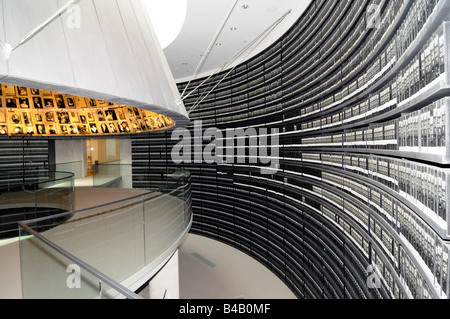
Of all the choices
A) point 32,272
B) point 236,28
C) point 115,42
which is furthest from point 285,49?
point 32,272

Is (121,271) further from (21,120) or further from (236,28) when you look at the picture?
(236,28)

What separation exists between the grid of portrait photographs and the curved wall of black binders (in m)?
1.78

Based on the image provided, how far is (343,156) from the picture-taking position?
12.7 feet

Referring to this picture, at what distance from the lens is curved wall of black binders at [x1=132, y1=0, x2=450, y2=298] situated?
1.62 m

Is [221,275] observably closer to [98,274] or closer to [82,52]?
[82,52]

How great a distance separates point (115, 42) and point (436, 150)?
270 cm

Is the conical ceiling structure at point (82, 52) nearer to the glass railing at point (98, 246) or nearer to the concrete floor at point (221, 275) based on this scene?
the glass railing at point (98, 246)

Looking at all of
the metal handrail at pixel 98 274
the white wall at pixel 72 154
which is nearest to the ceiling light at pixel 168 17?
the white wall at pixel 72 154

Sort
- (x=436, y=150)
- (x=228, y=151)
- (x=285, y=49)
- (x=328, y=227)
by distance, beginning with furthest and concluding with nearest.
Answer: (x=228, y=151) < (x=285, y=49) < (x=328, y=227) < (x=436, y=150)

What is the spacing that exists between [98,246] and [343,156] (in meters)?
3.23

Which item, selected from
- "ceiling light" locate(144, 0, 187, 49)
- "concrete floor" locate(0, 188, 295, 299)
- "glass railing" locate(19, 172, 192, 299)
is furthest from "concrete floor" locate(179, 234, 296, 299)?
"ceiling light" locate(144, 0, 187, 49)

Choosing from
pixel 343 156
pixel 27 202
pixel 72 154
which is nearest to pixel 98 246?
pixel 27 202

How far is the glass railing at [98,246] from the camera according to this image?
136 centimetres

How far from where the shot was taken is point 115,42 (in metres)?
2.64
